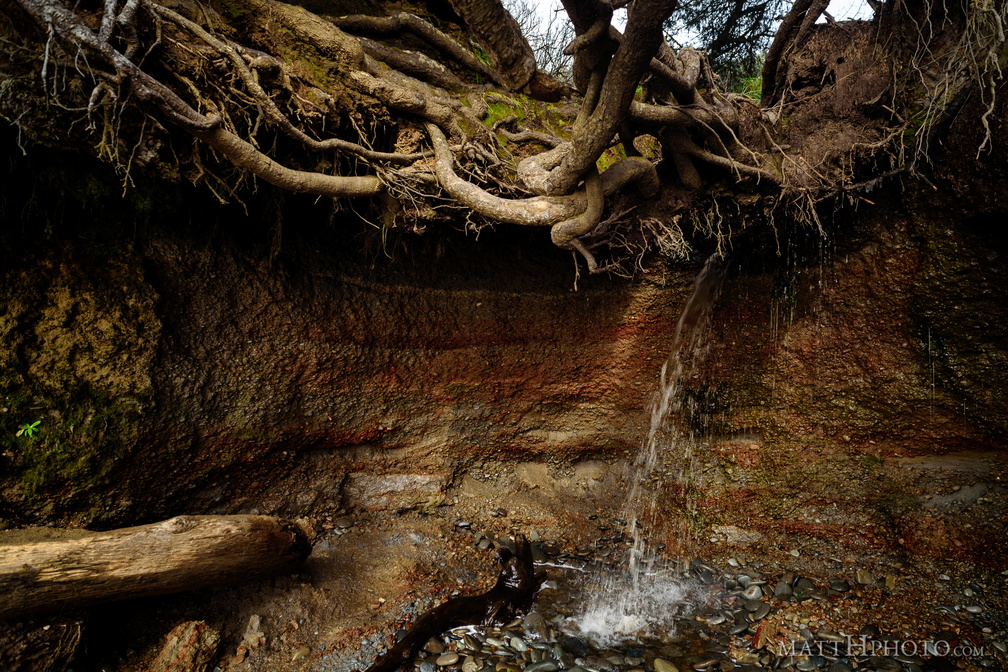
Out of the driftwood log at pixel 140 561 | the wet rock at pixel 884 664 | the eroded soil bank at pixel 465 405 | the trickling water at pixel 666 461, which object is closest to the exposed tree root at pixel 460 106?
the eroded soil bank at pixel 465 405

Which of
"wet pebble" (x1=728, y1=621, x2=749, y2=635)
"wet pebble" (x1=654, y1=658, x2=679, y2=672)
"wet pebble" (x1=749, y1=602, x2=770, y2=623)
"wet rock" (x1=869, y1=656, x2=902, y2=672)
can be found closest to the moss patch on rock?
"wet pebble" (x1=654, y1=658, x2=679, y2=672)

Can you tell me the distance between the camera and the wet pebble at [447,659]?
3179mm

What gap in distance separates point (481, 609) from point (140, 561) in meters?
2.31

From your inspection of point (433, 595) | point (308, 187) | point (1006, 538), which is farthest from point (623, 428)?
point (308, 187)

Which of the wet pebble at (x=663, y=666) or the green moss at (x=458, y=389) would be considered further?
the green moss at (x=458, y=389)

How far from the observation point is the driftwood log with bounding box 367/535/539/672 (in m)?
3.19

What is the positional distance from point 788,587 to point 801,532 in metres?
0.77

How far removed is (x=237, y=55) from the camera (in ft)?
9.65

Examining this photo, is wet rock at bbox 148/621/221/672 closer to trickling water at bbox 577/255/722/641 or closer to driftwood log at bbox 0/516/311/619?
driftwood log at bbox 0/516/311/619

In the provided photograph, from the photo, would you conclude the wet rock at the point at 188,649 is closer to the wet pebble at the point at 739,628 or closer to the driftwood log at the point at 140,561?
the driftwood log at the point at 140,561

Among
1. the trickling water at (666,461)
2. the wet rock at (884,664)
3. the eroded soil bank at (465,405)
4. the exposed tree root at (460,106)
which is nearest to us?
the exposed tree root at (460,106)

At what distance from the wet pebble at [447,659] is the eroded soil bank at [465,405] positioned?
434 millimetres

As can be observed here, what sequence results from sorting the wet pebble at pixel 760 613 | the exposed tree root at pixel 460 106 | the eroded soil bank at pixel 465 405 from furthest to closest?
Result: the wet pebble at pixel 760 613, the eroded soil bank at pixel 465 405, the exposed tree root at pixel 460 106

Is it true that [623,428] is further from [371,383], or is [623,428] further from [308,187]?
[308,187]
